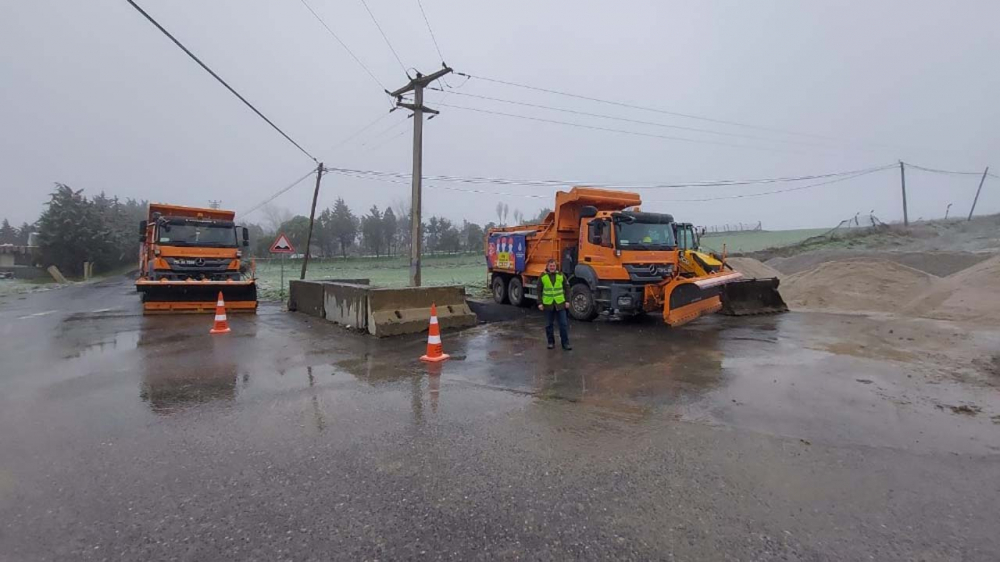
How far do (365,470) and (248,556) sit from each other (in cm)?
113

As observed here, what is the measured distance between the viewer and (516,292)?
1499cm

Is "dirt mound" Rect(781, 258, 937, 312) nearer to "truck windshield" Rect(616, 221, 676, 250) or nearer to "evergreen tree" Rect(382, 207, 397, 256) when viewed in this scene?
"truck windshield" Rect(616, 221, 676, 250)

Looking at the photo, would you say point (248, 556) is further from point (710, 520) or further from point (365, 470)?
point (710, 520)

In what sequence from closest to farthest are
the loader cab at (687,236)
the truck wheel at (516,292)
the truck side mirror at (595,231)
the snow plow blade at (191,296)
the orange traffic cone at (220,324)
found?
the orange traffic cone at (220,324) < the truck side mirror at (595,231) < the snow plow blade at (191,296) < the truck wheel at (516,292) < the loader cab at (687,236)

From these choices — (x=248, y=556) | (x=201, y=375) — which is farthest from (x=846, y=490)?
(x=201, y=375)

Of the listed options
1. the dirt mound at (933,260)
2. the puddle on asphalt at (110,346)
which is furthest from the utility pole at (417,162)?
the dirt mound at (933,260)

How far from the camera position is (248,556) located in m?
2.71

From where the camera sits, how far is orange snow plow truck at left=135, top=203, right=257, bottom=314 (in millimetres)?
13000

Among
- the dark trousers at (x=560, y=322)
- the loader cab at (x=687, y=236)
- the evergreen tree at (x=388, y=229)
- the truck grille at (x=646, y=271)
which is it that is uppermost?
the evergreen tree at (x=388, y=229)

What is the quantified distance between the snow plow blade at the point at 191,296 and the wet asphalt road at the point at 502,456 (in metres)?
5.11

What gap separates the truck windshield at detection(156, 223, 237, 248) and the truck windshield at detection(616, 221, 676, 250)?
463 inches

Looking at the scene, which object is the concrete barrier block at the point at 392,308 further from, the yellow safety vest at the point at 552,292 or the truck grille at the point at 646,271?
the truck grille at the point at 646,271

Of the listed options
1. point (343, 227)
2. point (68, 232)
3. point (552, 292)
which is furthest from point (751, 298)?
point (343, 227)

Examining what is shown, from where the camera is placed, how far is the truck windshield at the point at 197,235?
13.9 m
